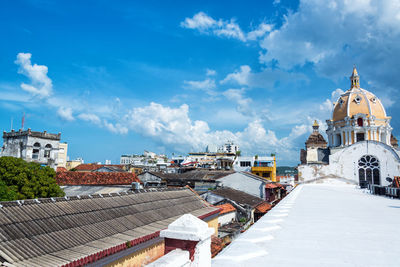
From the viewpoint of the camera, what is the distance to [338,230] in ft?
18.2

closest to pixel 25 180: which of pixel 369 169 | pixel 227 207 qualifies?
pixel 227 207

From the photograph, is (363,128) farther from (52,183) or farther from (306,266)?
(306,266)

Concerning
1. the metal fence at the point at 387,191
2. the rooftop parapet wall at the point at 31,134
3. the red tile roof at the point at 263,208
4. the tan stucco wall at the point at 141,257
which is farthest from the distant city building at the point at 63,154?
the metal fence at the point at 387,191

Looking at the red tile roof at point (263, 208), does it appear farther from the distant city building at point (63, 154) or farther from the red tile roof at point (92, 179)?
the distant city building at point (63, 154)

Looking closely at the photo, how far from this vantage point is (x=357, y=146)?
38688 millimetres

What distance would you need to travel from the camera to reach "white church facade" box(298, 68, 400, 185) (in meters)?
37.8

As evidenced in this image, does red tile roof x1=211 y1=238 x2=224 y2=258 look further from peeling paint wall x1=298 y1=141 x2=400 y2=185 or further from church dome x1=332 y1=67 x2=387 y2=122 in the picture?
church dome x1=332 y1=67 x2=387 y2=122

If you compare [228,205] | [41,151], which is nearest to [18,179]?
[228,205]

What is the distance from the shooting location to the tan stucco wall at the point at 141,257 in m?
8.28

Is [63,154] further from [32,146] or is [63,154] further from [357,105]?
[357,105]

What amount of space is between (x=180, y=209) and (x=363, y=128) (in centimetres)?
3735

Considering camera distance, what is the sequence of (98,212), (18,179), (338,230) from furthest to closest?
(18,179) → (98,212) → (338,230)

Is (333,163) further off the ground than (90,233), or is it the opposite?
(333,163)

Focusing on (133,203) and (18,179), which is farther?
(18,179)
